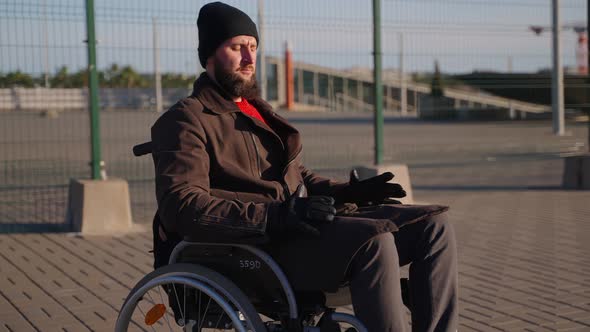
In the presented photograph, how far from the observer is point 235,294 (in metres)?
3.29

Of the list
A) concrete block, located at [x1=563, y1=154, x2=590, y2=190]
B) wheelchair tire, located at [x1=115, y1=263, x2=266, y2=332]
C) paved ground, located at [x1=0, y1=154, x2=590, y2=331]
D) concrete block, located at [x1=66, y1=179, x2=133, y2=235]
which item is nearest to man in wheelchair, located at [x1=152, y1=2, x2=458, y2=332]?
wheelchair tire, located at [x1=115, y1=263, x2=266, y2=332]

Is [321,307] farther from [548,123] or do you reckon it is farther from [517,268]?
[548,123]

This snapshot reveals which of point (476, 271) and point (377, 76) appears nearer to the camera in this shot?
point (476, 271)

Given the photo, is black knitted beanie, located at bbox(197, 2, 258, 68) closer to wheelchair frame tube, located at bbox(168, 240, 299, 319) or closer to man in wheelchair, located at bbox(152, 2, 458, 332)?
man in wheelchair, located at bbox(152, 2, 458, 332)

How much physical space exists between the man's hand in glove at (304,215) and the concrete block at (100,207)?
16.1 ft

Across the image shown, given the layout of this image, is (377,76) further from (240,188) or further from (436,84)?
(240,188)

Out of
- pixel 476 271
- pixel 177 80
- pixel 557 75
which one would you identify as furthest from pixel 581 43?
pixel 476 271

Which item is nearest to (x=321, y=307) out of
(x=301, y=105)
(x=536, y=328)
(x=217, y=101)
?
(x=217, y=101)

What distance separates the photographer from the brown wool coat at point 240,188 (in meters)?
3.23

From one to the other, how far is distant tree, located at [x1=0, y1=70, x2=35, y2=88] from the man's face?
4.43 metres

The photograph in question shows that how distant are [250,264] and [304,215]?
0.33 m

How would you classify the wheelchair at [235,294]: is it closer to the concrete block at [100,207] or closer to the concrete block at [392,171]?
the concrete block at [100,207]

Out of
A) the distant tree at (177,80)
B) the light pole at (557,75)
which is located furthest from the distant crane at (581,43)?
the distant tree at (177,80)

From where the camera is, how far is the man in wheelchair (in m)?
3.18
